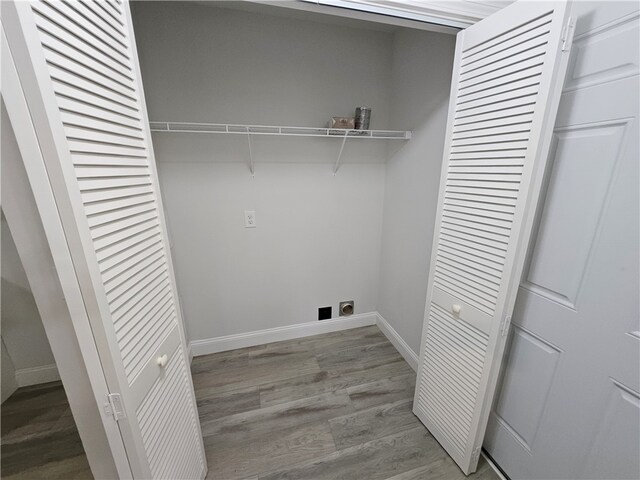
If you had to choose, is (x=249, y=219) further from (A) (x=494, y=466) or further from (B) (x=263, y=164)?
(A) (x=494, y=466)

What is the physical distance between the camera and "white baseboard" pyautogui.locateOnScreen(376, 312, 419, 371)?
1.98 metres

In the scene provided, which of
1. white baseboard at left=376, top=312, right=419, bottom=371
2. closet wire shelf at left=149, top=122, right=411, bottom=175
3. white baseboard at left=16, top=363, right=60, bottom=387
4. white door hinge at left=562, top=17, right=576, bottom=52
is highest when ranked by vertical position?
white door hinge at left=562, top=17, right=576, bottom=52

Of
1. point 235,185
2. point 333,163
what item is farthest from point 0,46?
point 333,163

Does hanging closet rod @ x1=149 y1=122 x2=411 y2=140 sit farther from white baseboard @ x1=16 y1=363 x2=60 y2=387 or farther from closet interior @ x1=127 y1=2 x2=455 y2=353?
white baseboard @ x1=16 y1=363 x2=60 y2=387

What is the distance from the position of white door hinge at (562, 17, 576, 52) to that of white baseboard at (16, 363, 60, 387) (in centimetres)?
180

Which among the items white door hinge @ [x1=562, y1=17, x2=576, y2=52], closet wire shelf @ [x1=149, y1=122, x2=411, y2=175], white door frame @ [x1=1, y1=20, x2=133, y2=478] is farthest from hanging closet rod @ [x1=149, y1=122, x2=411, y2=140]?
white door frame @ [x1=1, y1=20, x2=133, y2=478]

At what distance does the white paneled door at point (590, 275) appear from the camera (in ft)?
2.65

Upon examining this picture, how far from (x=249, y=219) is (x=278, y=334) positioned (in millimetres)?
1058

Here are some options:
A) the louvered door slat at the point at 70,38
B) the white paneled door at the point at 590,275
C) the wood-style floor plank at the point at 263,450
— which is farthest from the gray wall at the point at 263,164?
the white paneled door at the point at 590,275

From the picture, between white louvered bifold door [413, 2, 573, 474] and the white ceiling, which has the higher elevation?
the white ceiling

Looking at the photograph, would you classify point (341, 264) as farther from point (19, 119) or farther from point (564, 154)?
point (19, 119)

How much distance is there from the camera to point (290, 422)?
1.58 meters

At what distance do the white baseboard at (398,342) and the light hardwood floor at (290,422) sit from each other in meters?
0.07

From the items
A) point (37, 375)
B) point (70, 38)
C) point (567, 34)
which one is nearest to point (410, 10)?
point (567, 34)
